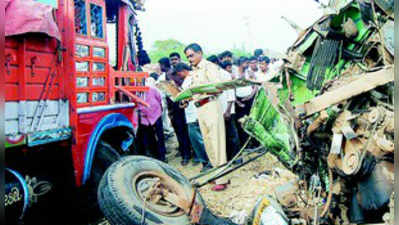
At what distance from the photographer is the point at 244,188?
537cm

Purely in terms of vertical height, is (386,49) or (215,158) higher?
(386,49)

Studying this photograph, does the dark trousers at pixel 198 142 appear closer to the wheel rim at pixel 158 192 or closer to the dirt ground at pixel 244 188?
the dirt ground at pixel 244 188

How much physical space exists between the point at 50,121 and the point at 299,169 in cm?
252

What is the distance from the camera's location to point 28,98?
3.39 m

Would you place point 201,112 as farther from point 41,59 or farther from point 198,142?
point 41,59

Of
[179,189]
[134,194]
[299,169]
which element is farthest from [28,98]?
[299,169]

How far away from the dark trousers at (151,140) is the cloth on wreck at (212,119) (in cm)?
156

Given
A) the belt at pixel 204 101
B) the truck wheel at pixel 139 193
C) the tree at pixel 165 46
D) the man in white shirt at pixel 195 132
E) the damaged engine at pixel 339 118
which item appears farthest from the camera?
the tree at pixel 165 46

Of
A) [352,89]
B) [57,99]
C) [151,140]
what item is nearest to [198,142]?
[151,140]

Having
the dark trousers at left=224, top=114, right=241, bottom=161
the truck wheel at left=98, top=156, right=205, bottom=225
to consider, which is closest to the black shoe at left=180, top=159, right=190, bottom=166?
the dark trousers at left=224, top=114, right=241, bottom=161

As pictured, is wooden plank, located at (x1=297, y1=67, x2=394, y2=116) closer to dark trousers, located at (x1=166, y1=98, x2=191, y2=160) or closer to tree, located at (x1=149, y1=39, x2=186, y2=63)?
dark trousers, located at (x1=166, y1=98, x2=191, y2=160)

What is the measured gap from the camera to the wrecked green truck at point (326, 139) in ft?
9.22

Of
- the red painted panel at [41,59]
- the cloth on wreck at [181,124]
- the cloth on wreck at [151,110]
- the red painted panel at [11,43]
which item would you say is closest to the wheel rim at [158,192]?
the red painted panel at [41,59]

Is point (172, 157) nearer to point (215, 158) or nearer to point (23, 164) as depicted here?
point (215, 158)
